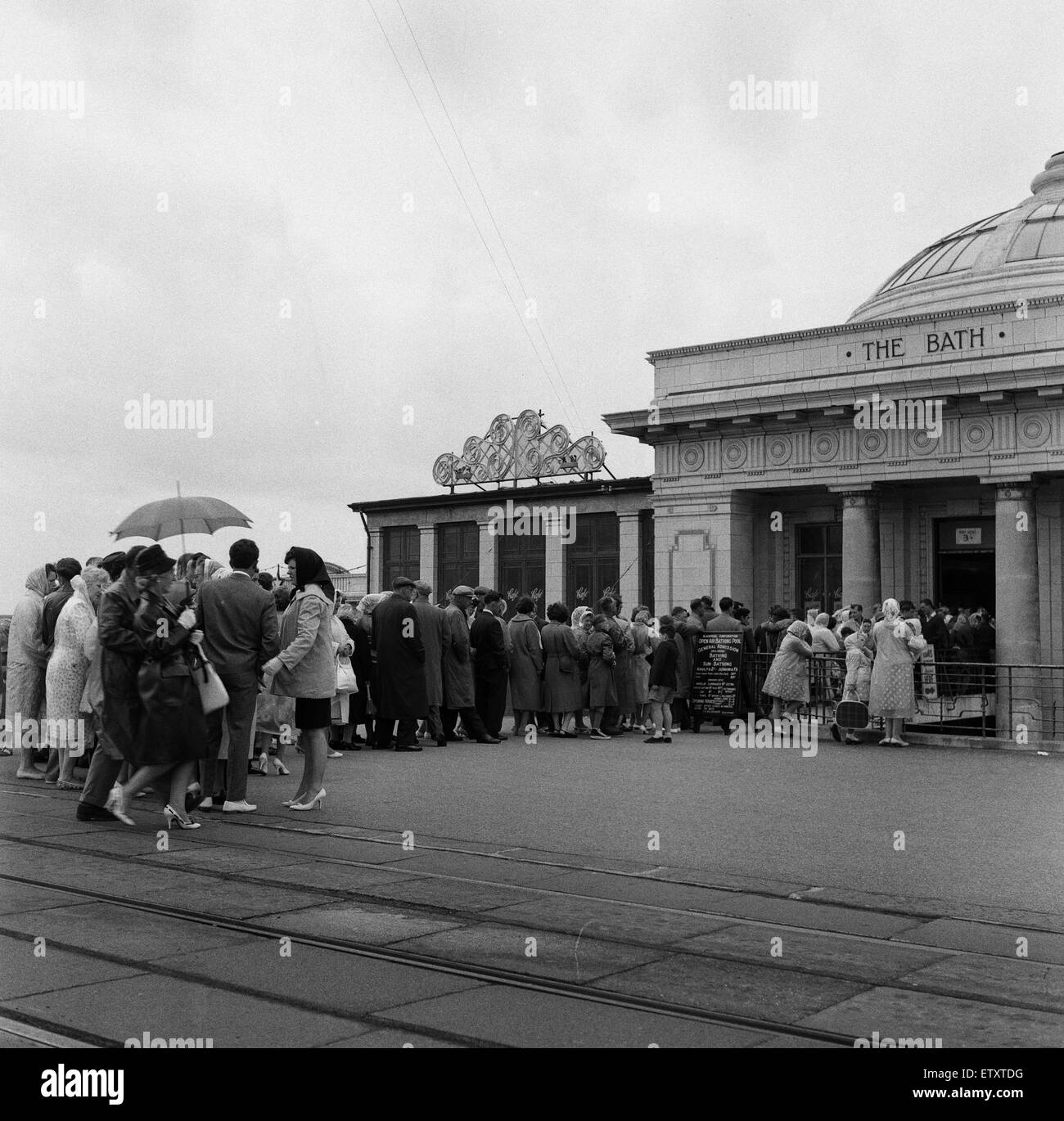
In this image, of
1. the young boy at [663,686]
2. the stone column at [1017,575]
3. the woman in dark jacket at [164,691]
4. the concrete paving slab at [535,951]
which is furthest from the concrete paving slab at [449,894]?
the stone column at [1017,575]

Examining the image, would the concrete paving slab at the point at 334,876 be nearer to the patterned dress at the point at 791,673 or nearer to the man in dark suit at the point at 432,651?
the man in dark suit at the point at 432,651

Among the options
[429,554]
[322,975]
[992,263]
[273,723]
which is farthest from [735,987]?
[429,554]

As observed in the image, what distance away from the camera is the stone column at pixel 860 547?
29359 mm

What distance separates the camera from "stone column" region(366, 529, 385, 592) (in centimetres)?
4278

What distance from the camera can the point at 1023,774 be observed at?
1402cm

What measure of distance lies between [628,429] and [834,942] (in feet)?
87.3

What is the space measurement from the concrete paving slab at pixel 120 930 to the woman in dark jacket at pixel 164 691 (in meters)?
2.22

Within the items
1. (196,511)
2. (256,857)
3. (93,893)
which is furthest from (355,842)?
(196,511)

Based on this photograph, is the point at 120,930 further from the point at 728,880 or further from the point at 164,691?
the point at 728,880

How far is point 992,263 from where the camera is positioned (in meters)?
35.1

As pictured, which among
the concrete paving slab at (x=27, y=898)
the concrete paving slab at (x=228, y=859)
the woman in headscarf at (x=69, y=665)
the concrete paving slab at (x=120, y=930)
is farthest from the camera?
the woman in headscarf at (x=69, y=665)

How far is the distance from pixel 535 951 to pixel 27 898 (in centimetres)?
288

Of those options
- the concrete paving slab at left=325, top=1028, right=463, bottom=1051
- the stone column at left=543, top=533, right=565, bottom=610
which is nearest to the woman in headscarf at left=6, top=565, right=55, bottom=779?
the concrete paving slab at left=325, top=1028, right=463, bottom=1051
